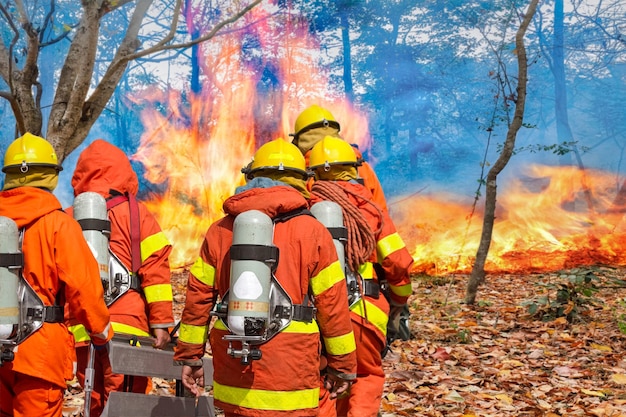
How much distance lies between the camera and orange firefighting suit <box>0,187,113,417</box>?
3.57 metres

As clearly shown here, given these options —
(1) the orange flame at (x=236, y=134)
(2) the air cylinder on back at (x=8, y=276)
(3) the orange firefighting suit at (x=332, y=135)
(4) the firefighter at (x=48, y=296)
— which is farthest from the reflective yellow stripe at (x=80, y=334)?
(1) the orange flame at (x=236, y=134)

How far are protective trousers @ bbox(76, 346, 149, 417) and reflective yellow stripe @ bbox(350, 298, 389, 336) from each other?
1458 mm

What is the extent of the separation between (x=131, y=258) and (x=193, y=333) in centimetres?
126

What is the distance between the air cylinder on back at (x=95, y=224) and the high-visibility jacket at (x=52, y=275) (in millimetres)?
416

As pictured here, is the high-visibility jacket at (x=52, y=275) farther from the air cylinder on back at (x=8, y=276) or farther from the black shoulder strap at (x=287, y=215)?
the black shoulder strap at (x=287, y=215)

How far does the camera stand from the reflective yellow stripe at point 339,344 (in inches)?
130

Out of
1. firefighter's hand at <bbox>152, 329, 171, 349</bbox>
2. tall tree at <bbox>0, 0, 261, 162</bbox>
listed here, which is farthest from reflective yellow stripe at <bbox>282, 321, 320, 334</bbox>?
tall tree at <bbox>0, 0, 261, 162</bbox>

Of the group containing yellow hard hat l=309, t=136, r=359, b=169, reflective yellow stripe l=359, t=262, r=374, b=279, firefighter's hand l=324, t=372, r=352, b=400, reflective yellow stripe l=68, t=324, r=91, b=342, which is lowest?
firefighter's hand l=324, t=372, r=352, b=400

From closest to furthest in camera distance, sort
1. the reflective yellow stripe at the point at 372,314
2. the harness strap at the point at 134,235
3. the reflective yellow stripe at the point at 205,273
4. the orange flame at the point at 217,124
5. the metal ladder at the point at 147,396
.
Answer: the reflective yellow stripe at the point at 205,273 < the metal ladder at the point at 147,396 < the reflective yellow stripe at the point at 372,314 < the harness strap at the point at 134,235 < the orange flame at the point at 217,124

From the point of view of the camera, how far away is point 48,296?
364cm

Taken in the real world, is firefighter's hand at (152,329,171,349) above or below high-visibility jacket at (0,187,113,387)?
below

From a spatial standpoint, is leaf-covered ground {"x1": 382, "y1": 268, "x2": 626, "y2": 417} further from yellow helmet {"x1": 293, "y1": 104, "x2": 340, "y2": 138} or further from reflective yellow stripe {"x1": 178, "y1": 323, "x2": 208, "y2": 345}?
reflective yellow stripe {"x1": 178, "y1": 323, "x2": 208, "y2": 345}

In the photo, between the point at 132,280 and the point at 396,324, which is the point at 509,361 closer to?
the point at 396,324

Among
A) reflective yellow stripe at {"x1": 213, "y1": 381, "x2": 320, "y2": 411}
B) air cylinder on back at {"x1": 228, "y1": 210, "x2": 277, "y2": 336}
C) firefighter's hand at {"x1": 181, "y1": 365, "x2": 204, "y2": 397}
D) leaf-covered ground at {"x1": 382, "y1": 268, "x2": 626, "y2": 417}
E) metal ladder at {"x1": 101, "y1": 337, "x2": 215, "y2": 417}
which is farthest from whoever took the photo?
leaf-covered ground at {"x1": 382, "y1": 268, "x2": 626, "y2": 417}
